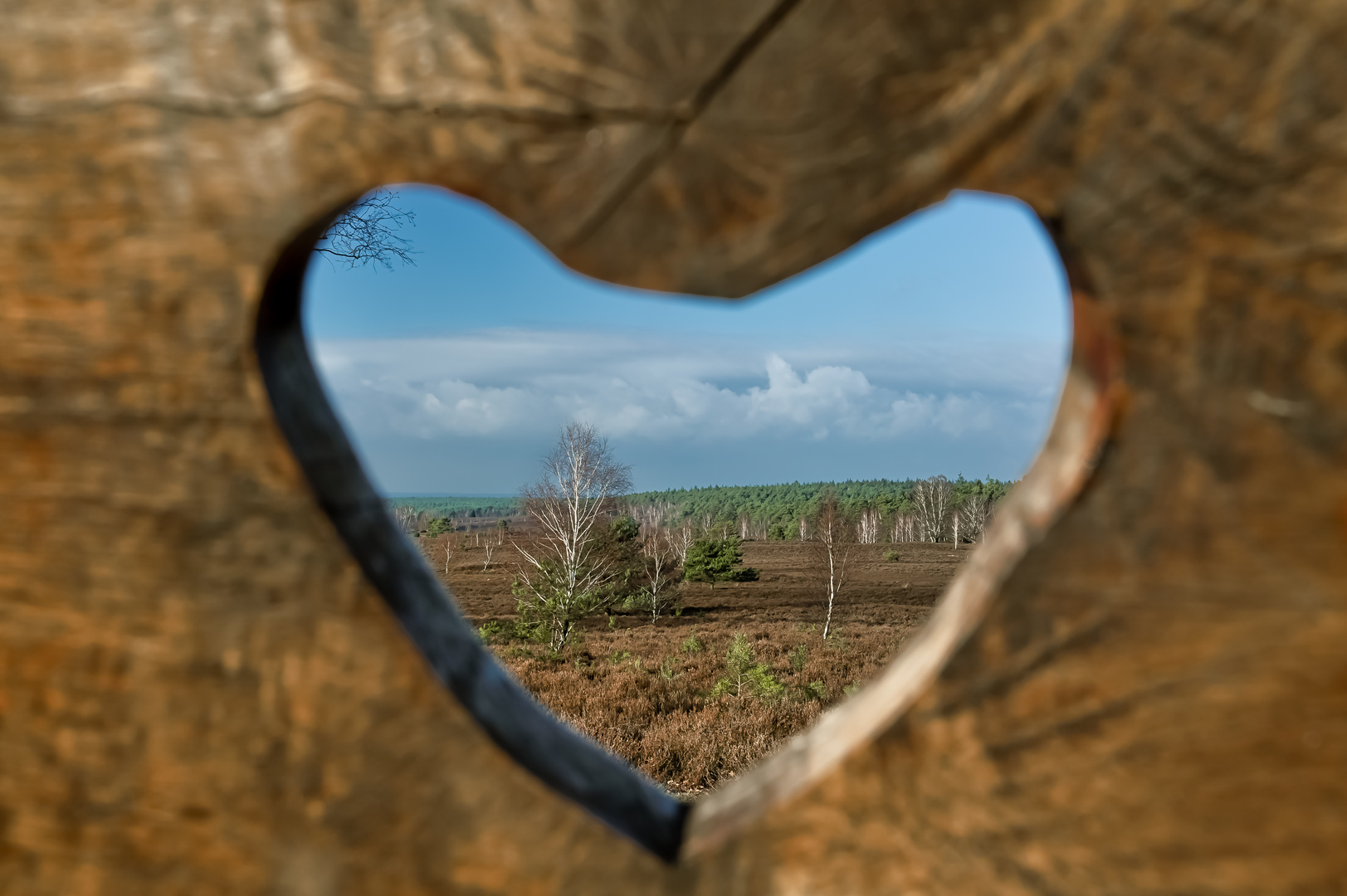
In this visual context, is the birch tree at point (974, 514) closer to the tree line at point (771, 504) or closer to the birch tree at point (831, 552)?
the tree line at point (771, 504)

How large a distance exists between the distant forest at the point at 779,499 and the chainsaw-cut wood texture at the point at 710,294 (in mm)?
47599

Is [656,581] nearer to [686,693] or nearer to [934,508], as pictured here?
[686,693]

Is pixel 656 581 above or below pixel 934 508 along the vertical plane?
below

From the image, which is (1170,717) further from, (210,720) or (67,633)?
(67,633)

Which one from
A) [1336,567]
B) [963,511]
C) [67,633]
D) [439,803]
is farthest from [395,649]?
[963,511]

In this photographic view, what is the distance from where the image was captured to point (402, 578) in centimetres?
84

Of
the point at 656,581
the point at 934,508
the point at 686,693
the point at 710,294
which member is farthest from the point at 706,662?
the point at 934,508

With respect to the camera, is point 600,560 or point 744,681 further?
point 600,560

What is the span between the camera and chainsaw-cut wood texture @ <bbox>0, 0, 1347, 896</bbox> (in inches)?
26.2

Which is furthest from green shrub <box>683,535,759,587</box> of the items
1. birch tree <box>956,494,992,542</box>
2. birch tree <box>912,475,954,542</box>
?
birch tree <box>912,475,954,542</box>

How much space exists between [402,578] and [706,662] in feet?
49.1

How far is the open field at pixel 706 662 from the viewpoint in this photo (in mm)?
9758

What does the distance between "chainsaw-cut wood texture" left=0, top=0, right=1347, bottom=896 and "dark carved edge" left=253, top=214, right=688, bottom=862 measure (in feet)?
0.09

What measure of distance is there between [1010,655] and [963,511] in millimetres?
52329
